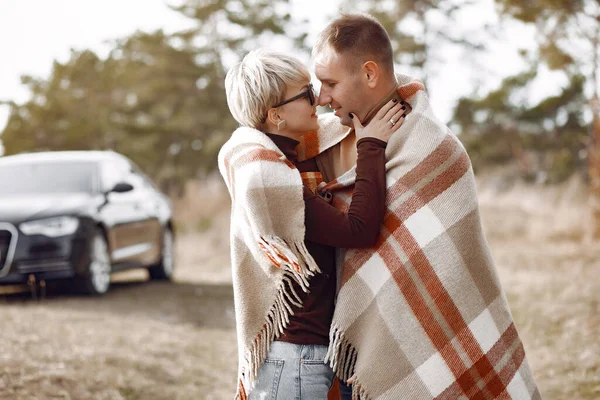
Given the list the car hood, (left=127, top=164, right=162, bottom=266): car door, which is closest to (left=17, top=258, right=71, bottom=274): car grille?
the car hood

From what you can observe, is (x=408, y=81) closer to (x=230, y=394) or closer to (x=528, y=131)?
(x=230, y=394)

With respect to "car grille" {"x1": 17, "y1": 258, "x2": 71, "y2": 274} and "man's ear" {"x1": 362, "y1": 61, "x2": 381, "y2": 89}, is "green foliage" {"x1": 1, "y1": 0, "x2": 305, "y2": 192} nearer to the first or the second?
"car grille" {"x1": 17, "y1": 258, "x2": 71, "y2": 274}

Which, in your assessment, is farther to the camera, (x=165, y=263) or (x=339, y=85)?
(x=165, y=263)

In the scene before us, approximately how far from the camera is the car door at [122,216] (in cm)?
958

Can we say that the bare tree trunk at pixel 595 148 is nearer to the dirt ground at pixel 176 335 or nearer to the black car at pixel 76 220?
the dirt ground at pixel 176 335

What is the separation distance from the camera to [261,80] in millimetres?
2814

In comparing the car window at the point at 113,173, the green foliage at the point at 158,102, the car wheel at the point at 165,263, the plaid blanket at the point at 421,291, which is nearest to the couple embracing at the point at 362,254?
the plaid blanket at the point at 421,291

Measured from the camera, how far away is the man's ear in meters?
2.87

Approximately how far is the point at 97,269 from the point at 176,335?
2105 mm

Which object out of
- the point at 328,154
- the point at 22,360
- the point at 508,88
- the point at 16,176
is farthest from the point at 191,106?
the point at 328,154

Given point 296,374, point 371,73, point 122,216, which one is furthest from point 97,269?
point 371,73

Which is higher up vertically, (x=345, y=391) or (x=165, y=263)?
(x=345, y=391)

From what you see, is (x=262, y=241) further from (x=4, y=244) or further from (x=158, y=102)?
(x=158, y=102)

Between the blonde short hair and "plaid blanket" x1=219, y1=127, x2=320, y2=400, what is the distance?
0.09m
